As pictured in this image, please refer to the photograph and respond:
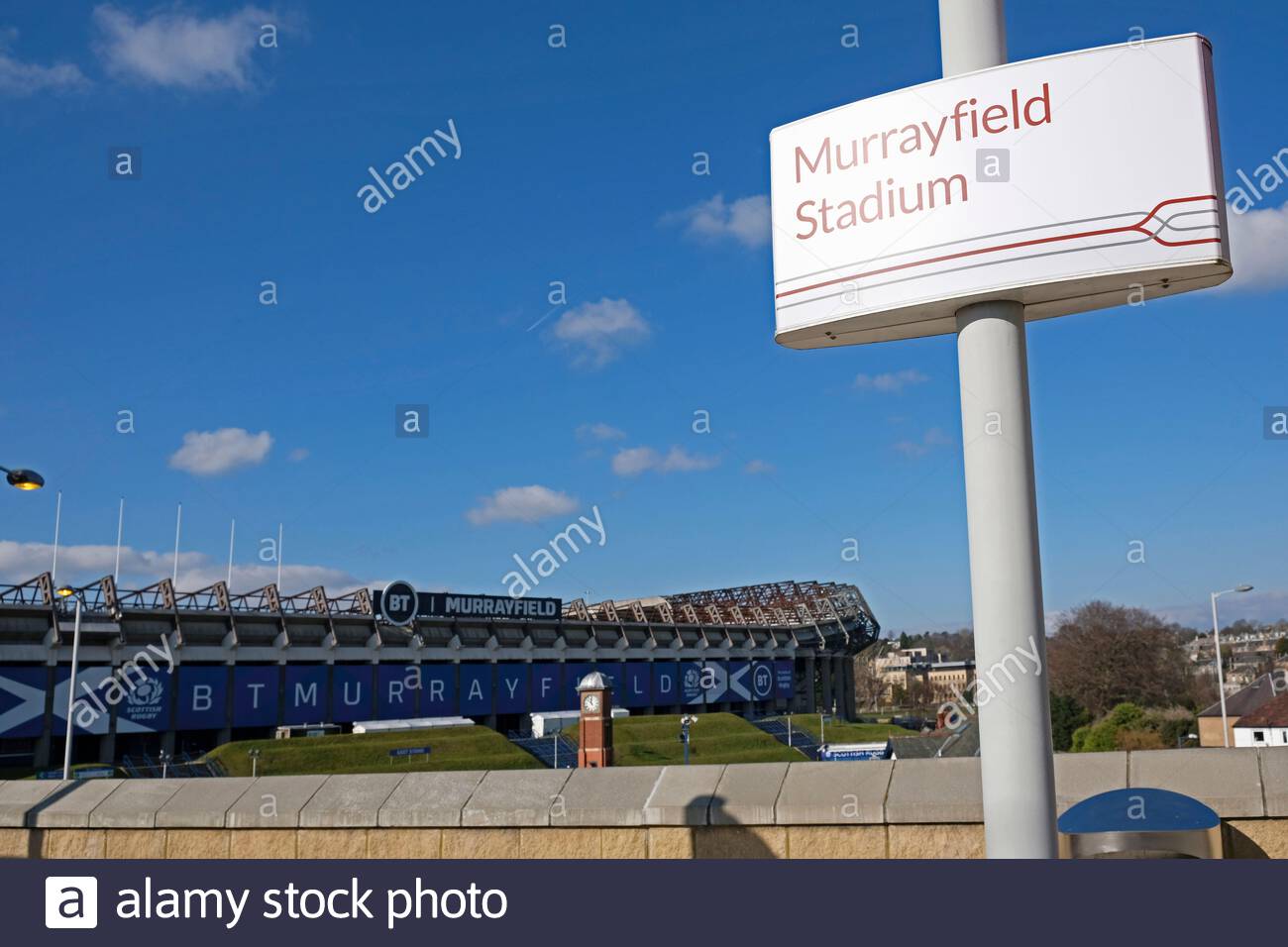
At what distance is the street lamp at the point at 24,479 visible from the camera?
13.4 m

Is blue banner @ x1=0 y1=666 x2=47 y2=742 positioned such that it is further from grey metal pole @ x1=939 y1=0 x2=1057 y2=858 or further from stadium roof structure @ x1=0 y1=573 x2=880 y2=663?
grey metal pole @ x1=939 y1=0 x2=1057 y2=858

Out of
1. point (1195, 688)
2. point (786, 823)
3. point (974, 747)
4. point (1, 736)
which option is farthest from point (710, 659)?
point (786, 823)

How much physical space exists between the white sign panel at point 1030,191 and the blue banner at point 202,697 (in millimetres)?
61379

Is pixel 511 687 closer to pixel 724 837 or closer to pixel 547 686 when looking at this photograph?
pixel 547 686

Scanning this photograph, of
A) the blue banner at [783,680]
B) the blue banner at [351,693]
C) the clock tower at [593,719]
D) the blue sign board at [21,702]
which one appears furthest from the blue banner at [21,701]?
the blue banner at [783,680]

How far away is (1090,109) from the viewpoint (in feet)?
Answer: 25.3

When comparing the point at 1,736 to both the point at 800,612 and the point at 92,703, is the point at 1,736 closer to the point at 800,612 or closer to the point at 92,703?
the point at 92,703

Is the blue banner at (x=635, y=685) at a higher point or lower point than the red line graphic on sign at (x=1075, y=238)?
lower

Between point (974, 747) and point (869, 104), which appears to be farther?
point (974, 747)

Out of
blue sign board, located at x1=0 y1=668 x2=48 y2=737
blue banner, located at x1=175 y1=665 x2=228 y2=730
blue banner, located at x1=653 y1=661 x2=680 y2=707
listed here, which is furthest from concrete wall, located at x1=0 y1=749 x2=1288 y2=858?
blue banner, located at x1=653 y1=661 x2=680 y2=707

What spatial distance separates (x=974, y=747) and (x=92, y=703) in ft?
162

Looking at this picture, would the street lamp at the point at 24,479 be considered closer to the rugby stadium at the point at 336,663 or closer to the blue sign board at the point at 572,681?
the rugby stadium at the point at 336,663

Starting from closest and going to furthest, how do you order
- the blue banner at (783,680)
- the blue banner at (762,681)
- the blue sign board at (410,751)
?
1. the blue sign board at (410,751)
2. the blue banner at (762,681)
3. the blue banner at (783,680)
